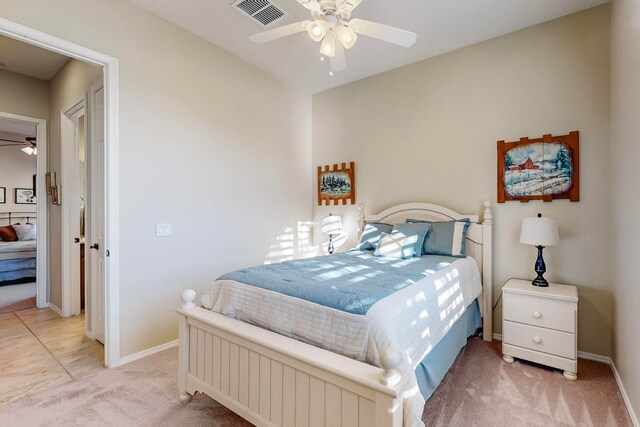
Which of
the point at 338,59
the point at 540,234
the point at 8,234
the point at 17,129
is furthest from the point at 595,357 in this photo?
the point at 17,129

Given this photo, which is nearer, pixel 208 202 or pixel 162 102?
pixel 162 102

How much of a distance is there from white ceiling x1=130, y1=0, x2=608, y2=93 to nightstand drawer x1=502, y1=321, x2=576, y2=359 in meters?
2.62

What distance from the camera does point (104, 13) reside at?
2.44 m

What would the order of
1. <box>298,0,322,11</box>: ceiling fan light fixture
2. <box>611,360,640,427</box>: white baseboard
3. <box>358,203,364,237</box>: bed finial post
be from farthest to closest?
<box>358,203,364,237</box>: bed finial post < <box>298,0,322,11</box>: ceiling fan light fixture < <box>611,360,640,427</box>: white baseboard

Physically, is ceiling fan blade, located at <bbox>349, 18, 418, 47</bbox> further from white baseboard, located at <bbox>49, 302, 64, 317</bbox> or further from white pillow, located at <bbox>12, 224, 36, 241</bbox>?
white pillow, located at <bbox>12, 224, 36, 241</bbox>

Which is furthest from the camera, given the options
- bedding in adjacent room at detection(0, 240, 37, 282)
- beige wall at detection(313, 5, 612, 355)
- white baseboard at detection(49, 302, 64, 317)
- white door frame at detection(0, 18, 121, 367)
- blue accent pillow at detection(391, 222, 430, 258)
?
bedding in adjacent room at detection(0, 240, 37, 282)

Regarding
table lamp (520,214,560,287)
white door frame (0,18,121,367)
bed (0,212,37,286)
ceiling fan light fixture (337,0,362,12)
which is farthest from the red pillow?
table lamp (520,214,560,287)

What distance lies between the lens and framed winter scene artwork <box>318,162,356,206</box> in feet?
13.4

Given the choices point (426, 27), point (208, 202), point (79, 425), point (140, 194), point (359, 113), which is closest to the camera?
point (79, 425)

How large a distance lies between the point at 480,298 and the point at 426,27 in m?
2.61

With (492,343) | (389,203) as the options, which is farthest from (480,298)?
(389,203)

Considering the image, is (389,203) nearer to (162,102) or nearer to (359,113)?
(359,113)

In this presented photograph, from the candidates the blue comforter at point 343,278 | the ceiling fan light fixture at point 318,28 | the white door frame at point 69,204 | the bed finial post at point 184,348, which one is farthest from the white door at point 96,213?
the ceiling fan light fixture at point 318,28

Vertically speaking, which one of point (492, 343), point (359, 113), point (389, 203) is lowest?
point (492, 343)
